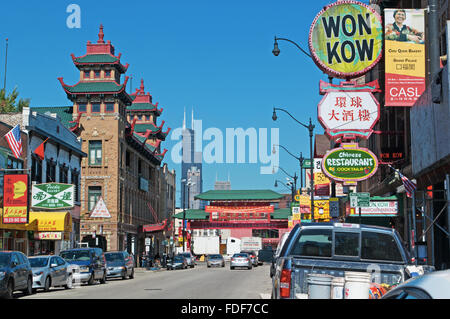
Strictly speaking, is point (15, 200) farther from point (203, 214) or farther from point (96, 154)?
point (203, 214)

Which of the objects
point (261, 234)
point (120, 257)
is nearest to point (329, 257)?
point (120, 257)

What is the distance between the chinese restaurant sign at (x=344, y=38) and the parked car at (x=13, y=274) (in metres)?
14.1

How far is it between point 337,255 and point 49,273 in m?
18.2

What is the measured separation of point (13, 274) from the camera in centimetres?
2209

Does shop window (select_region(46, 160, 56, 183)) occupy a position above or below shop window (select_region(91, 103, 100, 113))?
below

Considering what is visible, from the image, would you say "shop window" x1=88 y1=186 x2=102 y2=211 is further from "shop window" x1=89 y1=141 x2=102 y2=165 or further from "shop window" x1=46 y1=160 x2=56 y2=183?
"shop window" x1=46 y1=160 x2=56 y2=183

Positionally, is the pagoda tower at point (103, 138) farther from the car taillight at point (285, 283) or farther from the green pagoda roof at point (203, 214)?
the car taillight at point (285, 283)

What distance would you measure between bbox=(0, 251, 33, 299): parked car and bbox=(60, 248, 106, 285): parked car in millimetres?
6687

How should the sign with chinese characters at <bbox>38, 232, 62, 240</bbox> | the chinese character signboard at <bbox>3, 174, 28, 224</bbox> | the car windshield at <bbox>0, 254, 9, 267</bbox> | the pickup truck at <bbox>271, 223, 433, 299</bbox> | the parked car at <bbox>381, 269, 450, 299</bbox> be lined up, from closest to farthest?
the parked car at <bbox>381, 269, 450, 299</bbox> → the pickup truck at <bbox>271, 223, 433, 299</bbox> → the car windshield at <bbox>0, 254, 9, 267</bbox> → the chinese character signboard at <bbox>3, 174, 28, 224</bbox> → the sign with chinese characters at <bbox>38, 232, 62, 240</bbox>

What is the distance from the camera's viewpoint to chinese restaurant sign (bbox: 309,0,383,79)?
2752 cm

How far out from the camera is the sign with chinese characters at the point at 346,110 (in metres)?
28.6

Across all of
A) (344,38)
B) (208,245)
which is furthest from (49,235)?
(208,245)

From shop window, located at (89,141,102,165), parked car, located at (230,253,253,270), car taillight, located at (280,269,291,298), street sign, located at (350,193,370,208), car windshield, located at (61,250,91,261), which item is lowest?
parked car, located at (230,253,253,270)

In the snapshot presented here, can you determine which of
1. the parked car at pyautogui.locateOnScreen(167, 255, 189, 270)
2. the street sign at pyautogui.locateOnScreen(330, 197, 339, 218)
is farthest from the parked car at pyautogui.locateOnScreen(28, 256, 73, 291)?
the parked car at pyautogui.locateOnScreen(167, 255, 189, 270)
